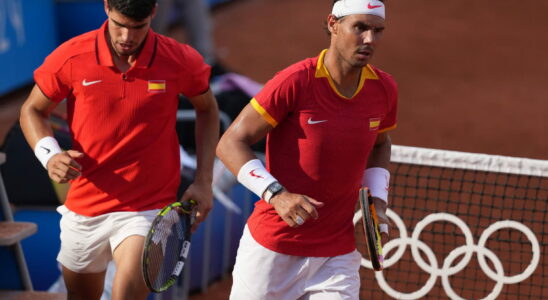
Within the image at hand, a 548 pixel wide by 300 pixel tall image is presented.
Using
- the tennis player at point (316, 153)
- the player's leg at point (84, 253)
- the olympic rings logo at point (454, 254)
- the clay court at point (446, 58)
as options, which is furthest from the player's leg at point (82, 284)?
the clay court at point (446, 58)

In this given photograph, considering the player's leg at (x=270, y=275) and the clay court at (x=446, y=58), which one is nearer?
the player's leg at (x=270, y=275)

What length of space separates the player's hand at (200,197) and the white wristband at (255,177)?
0.83 m

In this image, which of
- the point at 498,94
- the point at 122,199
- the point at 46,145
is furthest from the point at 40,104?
the point at 498,94

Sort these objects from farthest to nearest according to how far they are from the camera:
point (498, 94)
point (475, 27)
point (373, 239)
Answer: point (475, 27) → point (498, 94) → point (373, 239)

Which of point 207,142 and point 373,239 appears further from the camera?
point 207,142

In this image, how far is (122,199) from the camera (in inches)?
202

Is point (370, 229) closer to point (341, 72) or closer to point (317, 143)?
point (317, 143)

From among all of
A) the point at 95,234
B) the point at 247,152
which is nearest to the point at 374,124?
the point at 247,152

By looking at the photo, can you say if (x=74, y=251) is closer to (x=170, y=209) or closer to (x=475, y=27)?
(x=170, y=209)

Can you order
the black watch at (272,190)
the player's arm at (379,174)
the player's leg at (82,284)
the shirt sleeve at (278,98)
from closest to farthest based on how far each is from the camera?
1. the black watch at (272,190)
2. the shirt sleeve at (278,98)
3. the player's arm at (379,174)
4. the player's leg at (82,284)

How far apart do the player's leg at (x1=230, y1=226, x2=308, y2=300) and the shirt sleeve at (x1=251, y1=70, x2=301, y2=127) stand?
2.23 feet

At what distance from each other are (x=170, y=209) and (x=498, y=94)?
1228 cm

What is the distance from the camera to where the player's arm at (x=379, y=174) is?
496cm

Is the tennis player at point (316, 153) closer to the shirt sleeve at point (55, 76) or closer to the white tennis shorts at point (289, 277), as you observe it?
the white tennis shorts at point (289, 277)
